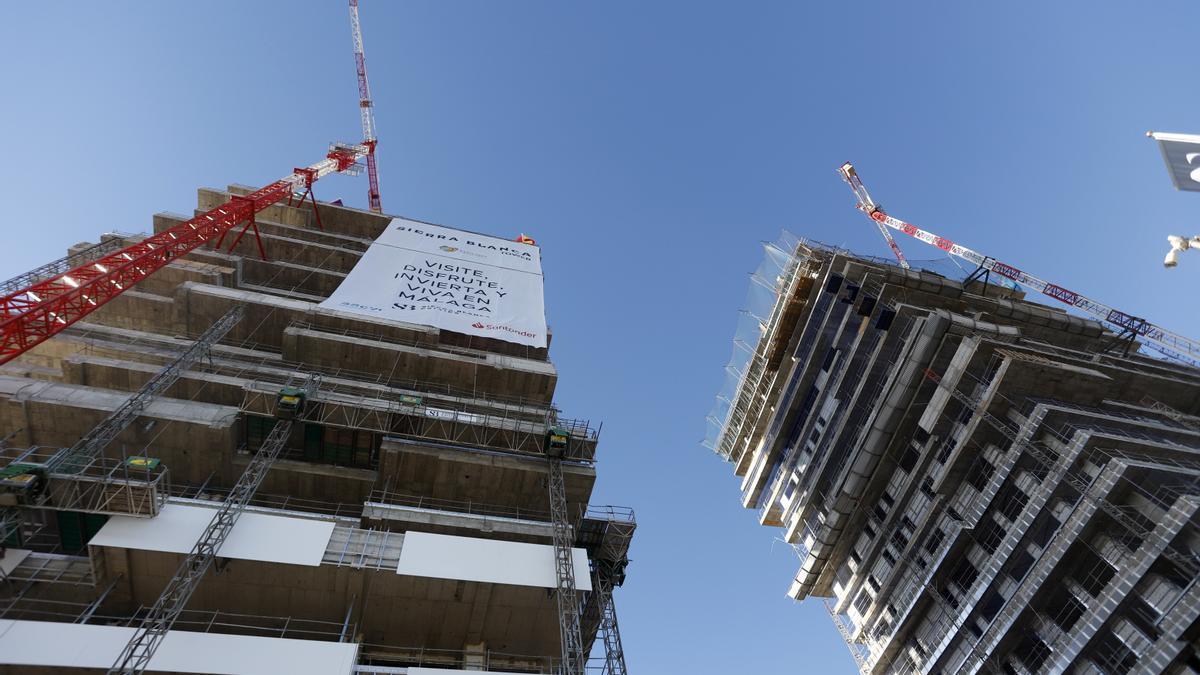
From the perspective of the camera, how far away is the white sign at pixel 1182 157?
13.1m

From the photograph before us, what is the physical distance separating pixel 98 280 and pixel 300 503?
520 inches

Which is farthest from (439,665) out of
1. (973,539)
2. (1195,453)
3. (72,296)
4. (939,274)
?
Result: (939,274)

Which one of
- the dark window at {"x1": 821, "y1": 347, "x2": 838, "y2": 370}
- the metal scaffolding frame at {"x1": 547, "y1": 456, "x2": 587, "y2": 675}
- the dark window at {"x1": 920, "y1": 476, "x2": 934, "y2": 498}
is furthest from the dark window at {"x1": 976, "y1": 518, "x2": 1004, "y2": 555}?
the metal scaffolding frame at {"x1": 547, "y1": 456, "x2": 587, "y2": 675}

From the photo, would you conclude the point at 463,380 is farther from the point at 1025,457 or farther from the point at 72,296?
the point at 1025,457

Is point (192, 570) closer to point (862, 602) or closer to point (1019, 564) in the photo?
point (1019, 564)

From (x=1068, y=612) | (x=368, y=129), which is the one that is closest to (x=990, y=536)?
(x=1068, y=612)

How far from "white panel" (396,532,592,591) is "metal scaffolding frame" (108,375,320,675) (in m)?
5.23

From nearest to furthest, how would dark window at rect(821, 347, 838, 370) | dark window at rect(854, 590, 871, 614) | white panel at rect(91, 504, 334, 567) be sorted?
1. white panel at rect(91, 504, 334, 567)
2. dark window at rect(854, 590, 871, 614)
3. dark window at rect(821, 347, 838, 370)

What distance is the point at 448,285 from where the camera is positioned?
30.8 metres

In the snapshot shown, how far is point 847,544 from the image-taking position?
33.7m

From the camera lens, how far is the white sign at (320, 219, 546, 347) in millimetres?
27094

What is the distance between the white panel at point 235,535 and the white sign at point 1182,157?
25.0m

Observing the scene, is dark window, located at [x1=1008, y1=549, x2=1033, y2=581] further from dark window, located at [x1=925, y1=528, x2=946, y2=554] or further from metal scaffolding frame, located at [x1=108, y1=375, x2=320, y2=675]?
metal scaffolding frame, located at [x1=108, y1=375, x2=320, y2=675]

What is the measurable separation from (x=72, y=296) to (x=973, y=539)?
41018 millimetres
